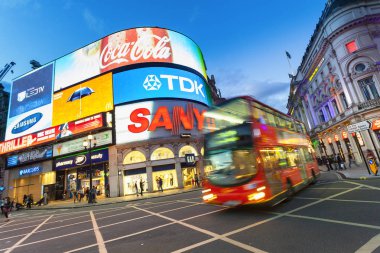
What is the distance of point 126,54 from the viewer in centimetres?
3150

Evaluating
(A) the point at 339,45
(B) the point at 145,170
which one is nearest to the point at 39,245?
(B) the point at 145,170

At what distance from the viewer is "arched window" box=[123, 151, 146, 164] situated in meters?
27.4

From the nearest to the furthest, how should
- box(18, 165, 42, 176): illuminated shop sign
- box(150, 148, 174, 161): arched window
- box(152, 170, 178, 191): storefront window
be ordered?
box(152, 170, 178, 191): storefront window
box(150, 148, 174, 161): arched window
box(18, 165, 42, 176): illuminated shop sign

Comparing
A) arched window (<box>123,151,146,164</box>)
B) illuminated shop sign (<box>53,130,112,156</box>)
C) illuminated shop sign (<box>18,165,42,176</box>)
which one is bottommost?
arched window (<box>123,151,146,164</box>)

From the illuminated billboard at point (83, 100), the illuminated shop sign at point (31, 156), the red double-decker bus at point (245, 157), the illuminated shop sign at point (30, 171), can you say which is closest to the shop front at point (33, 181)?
the illuminated shop sign at point (30, 171)

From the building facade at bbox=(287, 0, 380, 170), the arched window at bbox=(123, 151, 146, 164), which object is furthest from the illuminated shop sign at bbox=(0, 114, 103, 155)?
the building facade at bbox=(287, 0, 380, 170)

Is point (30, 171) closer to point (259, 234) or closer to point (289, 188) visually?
point (289, 188)

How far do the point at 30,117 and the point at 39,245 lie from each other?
3776 centimetres

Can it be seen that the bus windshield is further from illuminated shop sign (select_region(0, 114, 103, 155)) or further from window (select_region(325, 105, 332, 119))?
window (select_region(325, 105, 332, 119))

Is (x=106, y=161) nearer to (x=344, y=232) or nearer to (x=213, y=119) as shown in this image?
(x=213, y=119)

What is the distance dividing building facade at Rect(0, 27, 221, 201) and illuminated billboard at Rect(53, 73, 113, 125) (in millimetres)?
171

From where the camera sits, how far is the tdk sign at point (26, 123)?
35.2m

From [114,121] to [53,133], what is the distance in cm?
1070

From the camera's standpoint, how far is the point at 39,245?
6988mm
